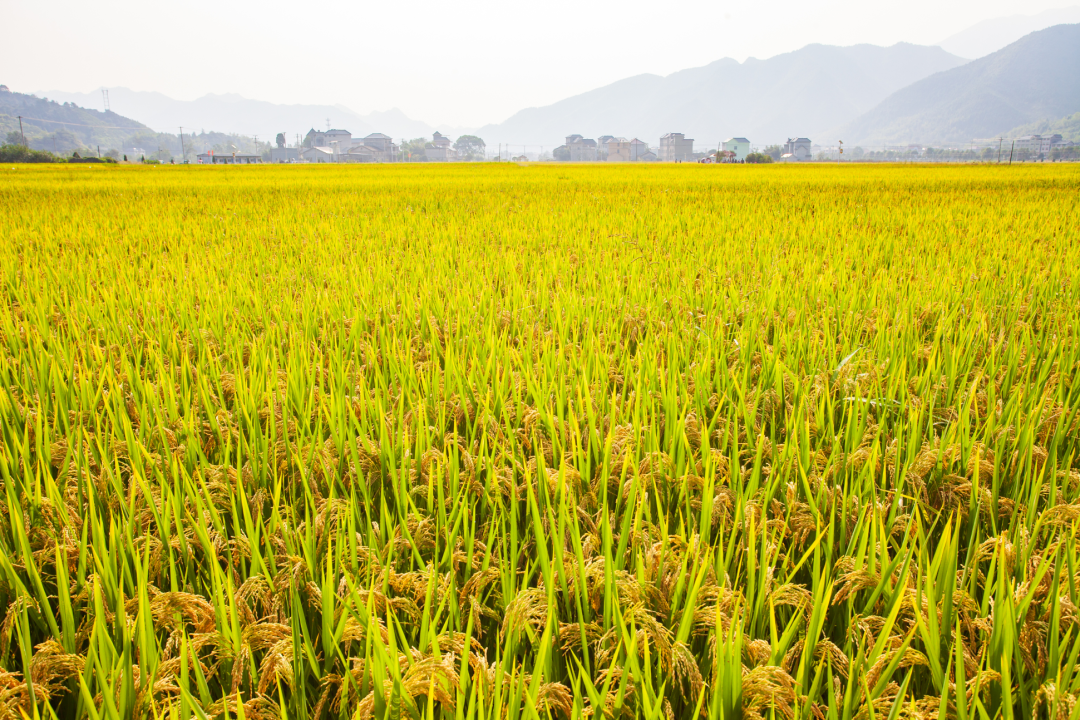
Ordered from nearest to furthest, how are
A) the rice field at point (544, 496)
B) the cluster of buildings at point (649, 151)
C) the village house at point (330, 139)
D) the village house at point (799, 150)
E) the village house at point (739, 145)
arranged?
the rice field at point (544, 496), the village house at point (799, 150), the cluster of buildings at point (649, 151), the village house at point (739, 145), the village house at point (330, 139)

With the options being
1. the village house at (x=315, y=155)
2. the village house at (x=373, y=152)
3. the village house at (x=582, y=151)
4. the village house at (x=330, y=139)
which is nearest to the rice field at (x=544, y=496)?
the village house at (x=373, y=152)

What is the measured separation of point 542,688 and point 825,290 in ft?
8.67

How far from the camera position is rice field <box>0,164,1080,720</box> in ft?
2.25

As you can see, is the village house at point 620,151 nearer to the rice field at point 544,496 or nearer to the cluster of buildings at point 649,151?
the cluster of buildings at point 649,151

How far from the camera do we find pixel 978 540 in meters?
1.00

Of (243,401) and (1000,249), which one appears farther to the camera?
(1000,249)

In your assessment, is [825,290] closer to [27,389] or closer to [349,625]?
[349,625]

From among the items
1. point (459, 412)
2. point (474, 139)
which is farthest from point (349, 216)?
point (474, 139)

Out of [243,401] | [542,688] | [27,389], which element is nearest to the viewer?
[542,688]

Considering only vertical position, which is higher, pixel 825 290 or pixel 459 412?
pixel 825 290

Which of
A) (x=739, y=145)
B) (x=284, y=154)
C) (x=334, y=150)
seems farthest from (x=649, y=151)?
(x=284, y=154)

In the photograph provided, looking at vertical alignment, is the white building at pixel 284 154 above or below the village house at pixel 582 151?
below

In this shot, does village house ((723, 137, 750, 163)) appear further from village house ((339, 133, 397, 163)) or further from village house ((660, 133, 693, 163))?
village house ((339, 133, 397, 163))

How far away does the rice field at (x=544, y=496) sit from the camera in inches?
27.0
